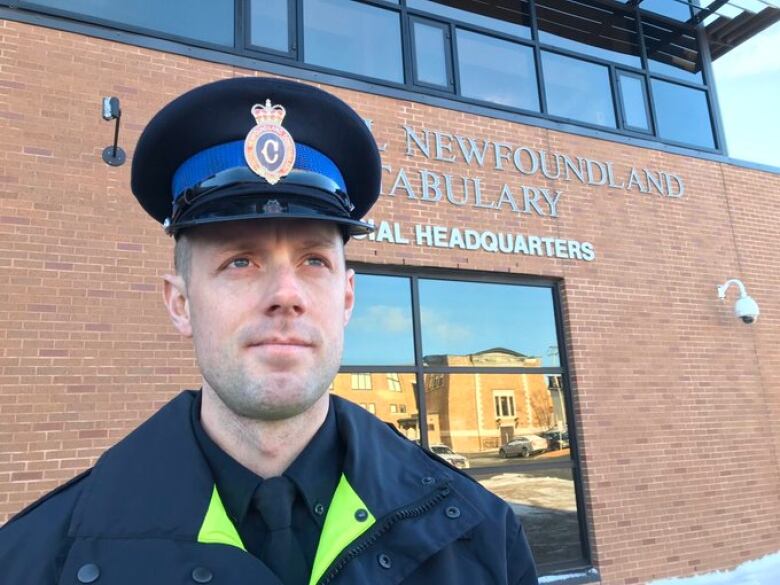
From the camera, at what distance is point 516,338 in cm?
612

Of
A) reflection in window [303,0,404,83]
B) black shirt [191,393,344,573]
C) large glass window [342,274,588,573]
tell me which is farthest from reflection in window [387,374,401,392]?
black shirt [191,393,344,573]

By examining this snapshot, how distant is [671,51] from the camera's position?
8.00 metres

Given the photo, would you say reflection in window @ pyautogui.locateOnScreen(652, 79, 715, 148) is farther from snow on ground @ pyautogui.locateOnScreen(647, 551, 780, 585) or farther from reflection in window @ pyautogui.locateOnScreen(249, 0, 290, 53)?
snow on ground @ pyautogui.locateOnScreen(647, 551, 780, 585)

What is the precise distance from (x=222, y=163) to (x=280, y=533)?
0.87 m

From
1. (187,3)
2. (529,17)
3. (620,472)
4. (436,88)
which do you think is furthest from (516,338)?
(187,3)

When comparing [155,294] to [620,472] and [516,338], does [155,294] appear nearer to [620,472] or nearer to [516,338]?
[516,338]

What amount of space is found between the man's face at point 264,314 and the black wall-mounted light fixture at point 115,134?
12.0 ft

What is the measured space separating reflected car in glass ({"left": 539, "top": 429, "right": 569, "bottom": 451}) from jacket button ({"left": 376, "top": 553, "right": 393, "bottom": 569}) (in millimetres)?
4931

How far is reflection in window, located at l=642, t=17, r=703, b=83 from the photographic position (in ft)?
25.7

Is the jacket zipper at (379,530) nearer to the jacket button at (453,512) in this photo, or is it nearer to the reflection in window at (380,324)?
the jacket button at (453,512)

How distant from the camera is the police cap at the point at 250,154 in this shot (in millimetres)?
1357

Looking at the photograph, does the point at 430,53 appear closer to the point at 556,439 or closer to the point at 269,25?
the point at 269,25

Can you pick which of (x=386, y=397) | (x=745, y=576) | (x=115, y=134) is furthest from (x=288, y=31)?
(x=745, y=576)

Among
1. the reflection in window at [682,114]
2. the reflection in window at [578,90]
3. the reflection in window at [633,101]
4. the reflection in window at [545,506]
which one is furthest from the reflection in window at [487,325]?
the reflection in window at [682,114]
